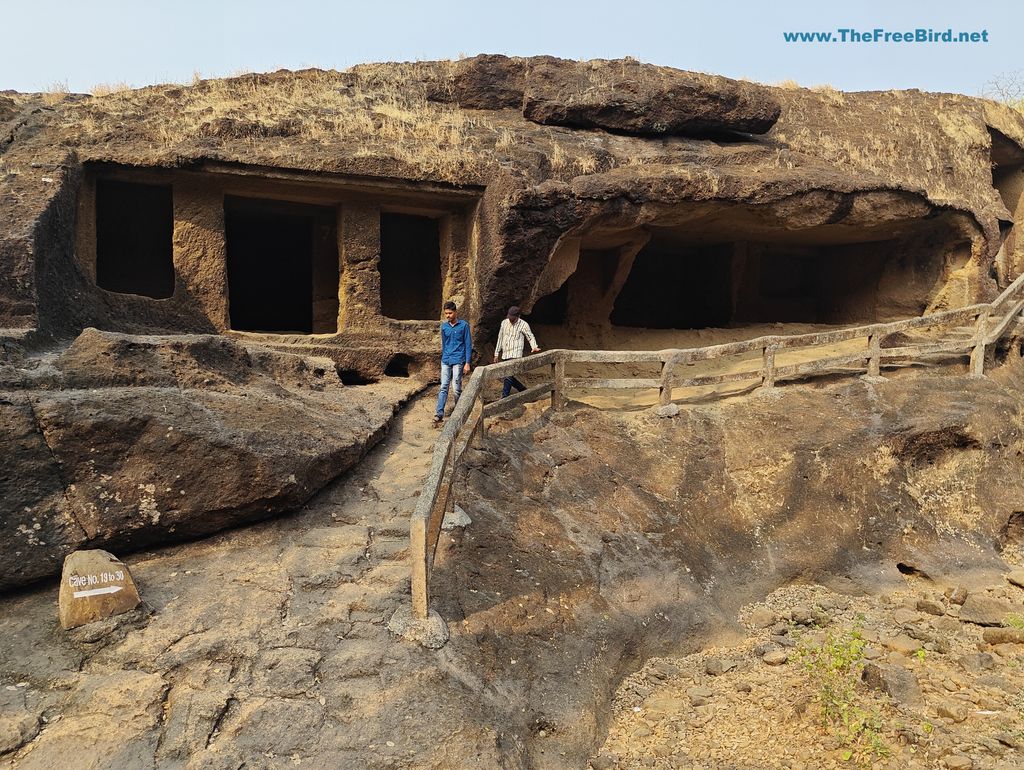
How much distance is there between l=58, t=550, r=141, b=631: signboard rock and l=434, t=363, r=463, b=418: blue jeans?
371cm

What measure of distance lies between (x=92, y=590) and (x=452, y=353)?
416cm

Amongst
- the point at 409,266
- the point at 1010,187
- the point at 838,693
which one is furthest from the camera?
the point at 1010,187

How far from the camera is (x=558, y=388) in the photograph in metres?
8.07

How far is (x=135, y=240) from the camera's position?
1059cm

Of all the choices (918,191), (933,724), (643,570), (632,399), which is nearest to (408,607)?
(643,570)

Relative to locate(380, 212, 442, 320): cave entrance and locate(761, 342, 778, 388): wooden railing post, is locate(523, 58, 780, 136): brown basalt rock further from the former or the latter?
locate(761, 342, 778, 388): wooden railing post

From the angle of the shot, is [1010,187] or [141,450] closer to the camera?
[141,450]

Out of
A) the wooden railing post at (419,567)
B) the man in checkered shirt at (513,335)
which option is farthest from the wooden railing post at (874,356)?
the wooden railing post at (419,567)

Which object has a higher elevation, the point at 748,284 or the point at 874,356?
the point at 748,284

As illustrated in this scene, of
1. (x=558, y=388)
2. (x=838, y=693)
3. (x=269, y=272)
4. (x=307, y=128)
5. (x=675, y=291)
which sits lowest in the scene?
(x=838, y=693)

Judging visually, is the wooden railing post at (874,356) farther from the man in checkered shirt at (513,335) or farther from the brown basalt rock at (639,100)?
the man in checkered shirt at (513,335)

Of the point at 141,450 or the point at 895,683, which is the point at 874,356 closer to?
the point at 895,683

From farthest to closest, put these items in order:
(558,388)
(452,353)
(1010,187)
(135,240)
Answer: (1010,187)
(135,240)
(558,388)
(452,353)

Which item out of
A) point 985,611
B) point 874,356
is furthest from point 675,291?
point 985,611
